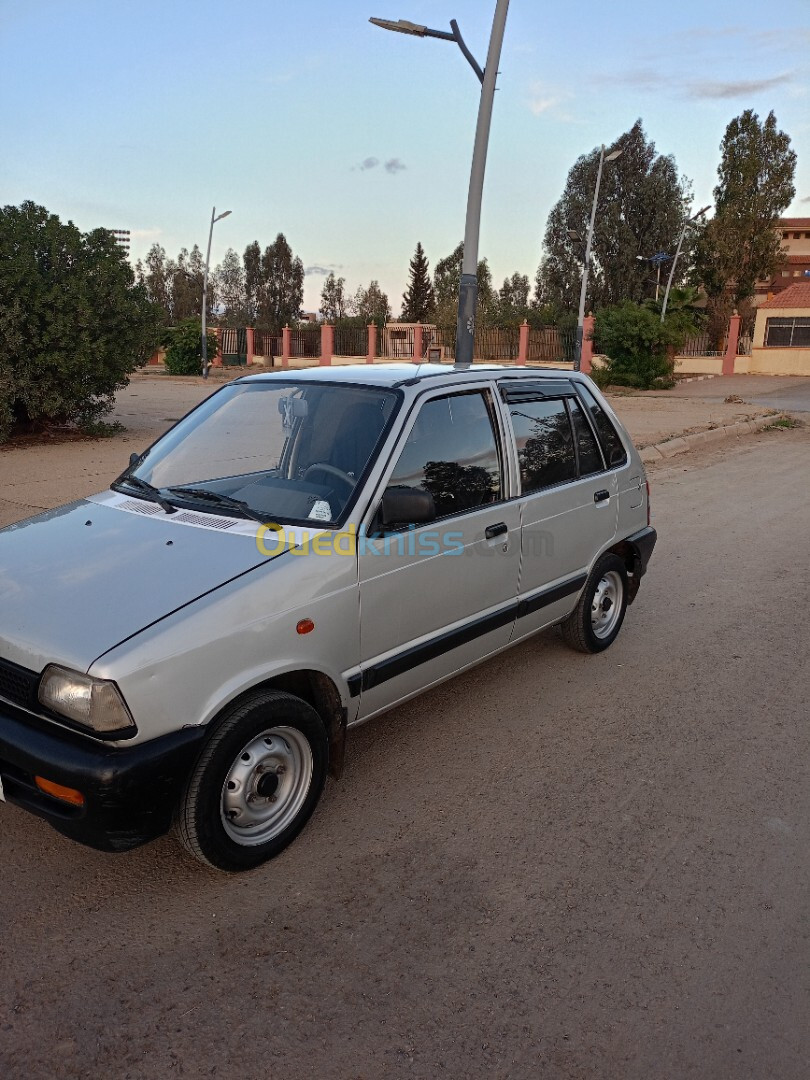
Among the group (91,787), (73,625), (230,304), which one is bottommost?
(91,787)

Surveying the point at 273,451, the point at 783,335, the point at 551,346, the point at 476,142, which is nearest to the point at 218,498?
the point at 273,451

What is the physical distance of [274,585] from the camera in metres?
2.97

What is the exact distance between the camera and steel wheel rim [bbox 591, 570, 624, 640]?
509 cm

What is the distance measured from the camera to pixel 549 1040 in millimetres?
2340

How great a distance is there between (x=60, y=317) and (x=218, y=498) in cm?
986

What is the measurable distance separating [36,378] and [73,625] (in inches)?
435

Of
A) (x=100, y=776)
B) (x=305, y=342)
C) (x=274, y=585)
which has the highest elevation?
(x=305, y=342)

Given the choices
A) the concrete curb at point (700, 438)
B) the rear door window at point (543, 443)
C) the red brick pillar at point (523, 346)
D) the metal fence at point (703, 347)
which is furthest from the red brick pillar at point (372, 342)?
the rear door window at point (543, 443)

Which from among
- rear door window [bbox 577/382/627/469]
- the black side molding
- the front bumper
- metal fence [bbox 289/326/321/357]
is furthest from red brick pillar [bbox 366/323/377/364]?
the front bumper

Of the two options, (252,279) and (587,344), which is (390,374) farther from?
(252,279)

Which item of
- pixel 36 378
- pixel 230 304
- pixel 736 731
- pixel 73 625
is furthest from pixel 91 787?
pixel 230 304

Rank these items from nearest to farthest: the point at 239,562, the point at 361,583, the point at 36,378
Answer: the point at 239,562 < the point at 361,583 < the point at 36,378

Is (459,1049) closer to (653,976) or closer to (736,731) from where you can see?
(653,976)

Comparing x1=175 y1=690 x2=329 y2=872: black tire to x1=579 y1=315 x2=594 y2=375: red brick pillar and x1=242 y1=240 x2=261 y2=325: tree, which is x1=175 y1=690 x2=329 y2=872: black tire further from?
x1=242 y1=240 x2=261 y2=325: tree
